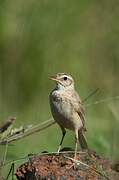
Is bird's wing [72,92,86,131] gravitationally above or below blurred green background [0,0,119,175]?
below

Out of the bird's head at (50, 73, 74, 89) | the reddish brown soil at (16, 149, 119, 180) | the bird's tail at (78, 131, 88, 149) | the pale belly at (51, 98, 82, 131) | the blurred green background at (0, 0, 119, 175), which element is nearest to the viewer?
the reddish brown soil at (16, 149, 119, 180)

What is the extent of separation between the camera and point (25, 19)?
14695mm

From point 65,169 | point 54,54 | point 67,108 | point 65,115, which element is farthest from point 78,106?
point 54,54

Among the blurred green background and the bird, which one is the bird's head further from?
the blurred green background

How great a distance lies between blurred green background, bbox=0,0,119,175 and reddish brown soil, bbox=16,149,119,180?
4.77m

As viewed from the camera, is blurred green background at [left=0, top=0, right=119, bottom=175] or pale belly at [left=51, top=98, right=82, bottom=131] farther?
blurred green background at [left=0, top=0, right=119, bottom=175]

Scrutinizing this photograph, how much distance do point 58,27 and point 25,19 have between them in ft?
2.22


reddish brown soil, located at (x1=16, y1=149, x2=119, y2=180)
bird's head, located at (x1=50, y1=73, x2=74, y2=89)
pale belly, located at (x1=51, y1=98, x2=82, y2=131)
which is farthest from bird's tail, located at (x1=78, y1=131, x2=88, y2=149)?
reddish brown soil, located at (x1=16, y1=149, x2=119, y2=180)

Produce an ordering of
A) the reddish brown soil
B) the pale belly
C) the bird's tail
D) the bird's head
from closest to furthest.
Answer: the reddish brown soil → the pale belly → the bird's tail → the bird's head

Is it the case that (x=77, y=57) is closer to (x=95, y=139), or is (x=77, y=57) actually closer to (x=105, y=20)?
(x=105, y=20)

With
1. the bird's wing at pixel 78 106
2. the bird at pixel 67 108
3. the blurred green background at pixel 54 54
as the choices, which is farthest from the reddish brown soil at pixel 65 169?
the blurred green background at pixel 54 54

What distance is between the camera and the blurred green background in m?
14.4

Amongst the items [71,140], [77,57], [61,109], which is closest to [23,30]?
[77,57]

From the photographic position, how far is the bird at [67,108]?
9.66m
